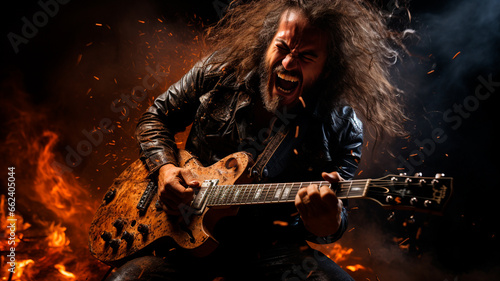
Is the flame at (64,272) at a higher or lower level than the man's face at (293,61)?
lower

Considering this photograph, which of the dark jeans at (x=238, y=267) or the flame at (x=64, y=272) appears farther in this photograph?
the flame at (x=64, y=272)

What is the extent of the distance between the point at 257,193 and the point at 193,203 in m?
0.49

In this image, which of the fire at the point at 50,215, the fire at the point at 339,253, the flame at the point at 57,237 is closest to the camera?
the fire at the point at 50,215

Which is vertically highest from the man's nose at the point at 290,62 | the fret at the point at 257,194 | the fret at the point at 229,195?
the man's nose at the point at 290,62

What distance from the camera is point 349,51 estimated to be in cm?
276

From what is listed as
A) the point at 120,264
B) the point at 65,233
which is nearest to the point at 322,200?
the point at 120,264

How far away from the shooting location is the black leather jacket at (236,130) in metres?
2.57

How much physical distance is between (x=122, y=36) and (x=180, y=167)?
9.96ft

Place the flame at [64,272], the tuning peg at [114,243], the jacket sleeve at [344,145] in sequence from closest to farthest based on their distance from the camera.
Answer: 1. the tuning peg at [114,243]
2. the jacket sleeve at [344,145]
3. the flame at [64,272]

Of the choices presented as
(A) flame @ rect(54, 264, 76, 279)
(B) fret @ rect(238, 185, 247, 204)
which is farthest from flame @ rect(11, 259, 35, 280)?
(B) fret @ rect(238, 185, 247, 204)

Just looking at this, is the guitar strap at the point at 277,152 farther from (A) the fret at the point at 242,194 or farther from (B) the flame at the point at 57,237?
(B) the flame at the point at 57,237

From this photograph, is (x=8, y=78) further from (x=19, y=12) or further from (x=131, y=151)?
(x=131, y=151)

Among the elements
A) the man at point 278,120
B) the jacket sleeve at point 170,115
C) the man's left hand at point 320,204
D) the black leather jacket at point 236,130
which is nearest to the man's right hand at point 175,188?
the man at point 278,120

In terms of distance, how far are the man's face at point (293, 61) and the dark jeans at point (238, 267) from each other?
122cm
